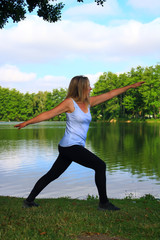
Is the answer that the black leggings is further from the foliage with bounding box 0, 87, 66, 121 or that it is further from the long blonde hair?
the foliage with bounding box 0, 87, 66, 121

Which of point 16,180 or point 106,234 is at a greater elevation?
point 106,234

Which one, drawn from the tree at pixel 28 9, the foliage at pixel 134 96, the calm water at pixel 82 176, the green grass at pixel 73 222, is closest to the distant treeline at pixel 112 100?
the foliage at pixel 134 96

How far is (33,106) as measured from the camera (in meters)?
144

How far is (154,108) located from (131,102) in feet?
22.9

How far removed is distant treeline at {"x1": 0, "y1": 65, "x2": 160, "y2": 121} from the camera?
95250 millimetres

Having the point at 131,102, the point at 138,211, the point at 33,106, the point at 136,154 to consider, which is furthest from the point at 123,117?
the point at 138,211

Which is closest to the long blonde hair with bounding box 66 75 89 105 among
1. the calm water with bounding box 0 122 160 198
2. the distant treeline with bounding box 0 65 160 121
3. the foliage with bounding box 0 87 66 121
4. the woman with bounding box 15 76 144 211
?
the woman with bounding box 15 76 144 211

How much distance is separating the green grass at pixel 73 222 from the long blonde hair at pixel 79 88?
177 centimetres

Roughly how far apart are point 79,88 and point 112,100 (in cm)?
10328

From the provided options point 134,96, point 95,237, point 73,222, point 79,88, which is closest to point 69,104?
point 79,88

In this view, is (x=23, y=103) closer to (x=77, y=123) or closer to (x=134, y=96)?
(x=134, y=96)

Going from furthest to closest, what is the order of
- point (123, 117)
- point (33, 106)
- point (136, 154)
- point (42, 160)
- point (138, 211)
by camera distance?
point (33, 106) → point (123, 117) → point (136, 154) → point (42, 160) → point (138, 211)

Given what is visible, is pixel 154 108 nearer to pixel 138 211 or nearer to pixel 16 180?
pixel 16 180

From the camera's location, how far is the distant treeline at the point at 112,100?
95.2 m
